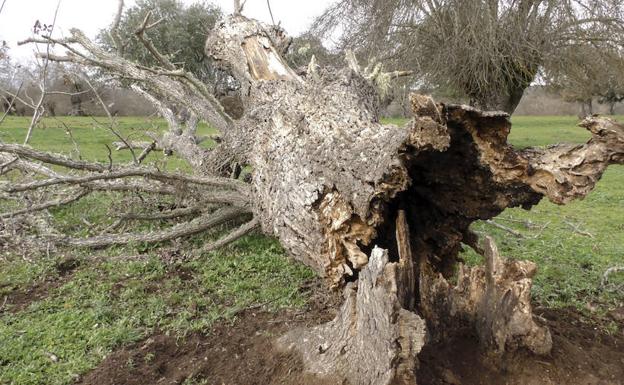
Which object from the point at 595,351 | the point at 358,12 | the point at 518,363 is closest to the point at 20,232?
the point at 518,363

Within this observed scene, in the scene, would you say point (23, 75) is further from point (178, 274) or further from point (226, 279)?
point (226, 279)

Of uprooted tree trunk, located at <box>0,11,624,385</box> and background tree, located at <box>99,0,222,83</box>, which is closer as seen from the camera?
uprooted tree trunk, located at <box>0,11,624,385</box>

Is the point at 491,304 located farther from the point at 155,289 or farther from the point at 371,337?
the point at 155,289

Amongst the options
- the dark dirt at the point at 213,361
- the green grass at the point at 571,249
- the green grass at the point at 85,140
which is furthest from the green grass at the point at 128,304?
the green grass at the point at 85,140

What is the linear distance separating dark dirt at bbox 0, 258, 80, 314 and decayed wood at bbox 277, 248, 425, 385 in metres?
2.04

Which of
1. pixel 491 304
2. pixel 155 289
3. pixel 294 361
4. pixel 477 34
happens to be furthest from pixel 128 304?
pixel 477 34

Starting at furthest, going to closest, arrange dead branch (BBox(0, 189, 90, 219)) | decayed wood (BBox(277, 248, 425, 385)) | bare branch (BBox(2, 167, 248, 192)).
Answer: dead branch (BBox(0, 189, 90, 219)) < bare branch (BBox(2, 167, 248, 192)) < decayed wood (BBox(277, 248, 425, 385))

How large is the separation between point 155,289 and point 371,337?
6.57ft

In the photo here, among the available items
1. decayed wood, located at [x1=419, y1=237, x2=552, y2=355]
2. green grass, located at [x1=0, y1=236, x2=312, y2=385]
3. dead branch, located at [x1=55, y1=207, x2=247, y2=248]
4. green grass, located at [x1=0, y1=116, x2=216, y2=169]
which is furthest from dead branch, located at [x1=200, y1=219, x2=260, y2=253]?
green grass, located at [x1=0, y1=116, x2=216, y2=169]

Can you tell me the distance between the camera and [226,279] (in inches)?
144

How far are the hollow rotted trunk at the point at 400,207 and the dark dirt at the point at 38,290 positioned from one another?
1.71 metres

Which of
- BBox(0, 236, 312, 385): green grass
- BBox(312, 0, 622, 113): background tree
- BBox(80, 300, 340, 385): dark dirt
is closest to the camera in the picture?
BBox(80, 300, 340, 385): dark dirt

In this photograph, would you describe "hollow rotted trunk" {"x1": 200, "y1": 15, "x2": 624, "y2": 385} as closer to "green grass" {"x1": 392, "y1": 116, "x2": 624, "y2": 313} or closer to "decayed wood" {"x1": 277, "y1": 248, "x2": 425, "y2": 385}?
"decayed wood" {"x1": 277, "y1": 248, "x2": 425, "y2": 385}

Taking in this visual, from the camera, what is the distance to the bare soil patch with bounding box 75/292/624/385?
2174mm
